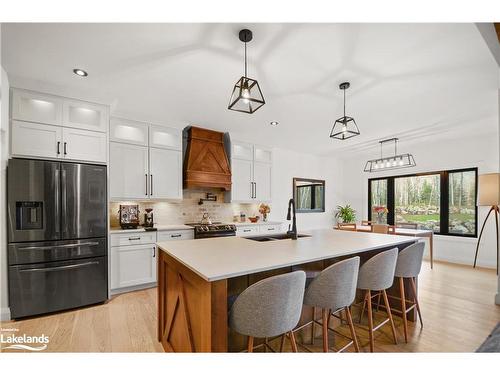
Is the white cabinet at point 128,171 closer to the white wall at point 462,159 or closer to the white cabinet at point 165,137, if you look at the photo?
the white cabinet at point 165,137

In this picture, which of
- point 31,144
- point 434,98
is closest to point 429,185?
point 434,98

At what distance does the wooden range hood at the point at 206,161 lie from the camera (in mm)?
4090

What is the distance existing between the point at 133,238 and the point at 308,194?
14.2 ft

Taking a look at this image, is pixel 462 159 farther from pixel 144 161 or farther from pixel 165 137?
pixel 144 161

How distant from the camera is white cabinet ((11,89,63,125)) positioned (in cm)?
257

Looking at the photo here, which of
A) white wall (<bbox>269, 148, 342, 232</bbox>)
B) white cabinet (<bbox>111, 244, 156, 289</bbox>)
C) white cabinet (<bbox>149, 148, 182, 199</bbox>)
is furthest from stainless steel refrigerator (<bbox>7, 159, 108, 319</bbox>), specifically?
white wall (<bbox>269, 148, 342, 232</bbox>)

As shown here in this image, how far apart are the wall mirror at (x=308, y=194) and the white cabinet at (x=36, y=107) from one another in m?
4.65

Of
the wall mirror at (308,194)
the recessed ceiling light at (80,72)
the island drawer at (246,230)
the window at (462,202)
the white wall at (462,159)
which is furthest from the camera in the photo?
the wall mirror at (308,194)

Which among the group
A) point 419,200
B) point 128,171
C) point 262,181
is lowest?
point 419,200

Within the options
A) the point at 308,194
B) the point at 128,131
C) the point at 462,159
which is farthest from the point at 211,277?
the point at 462,159

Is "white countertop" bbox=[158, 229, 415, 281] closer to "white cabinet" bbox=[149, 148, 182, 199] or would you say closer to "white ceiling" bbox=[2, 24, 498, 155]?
"white ceiling" bbox=[2, 24, 498, 155]

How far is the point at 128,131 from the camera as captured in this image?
139 inches

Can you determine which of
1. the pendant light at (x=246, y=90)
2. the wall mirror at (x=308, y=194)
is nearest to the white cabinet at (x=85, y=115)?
the pendant light at (x=246, y=90)
